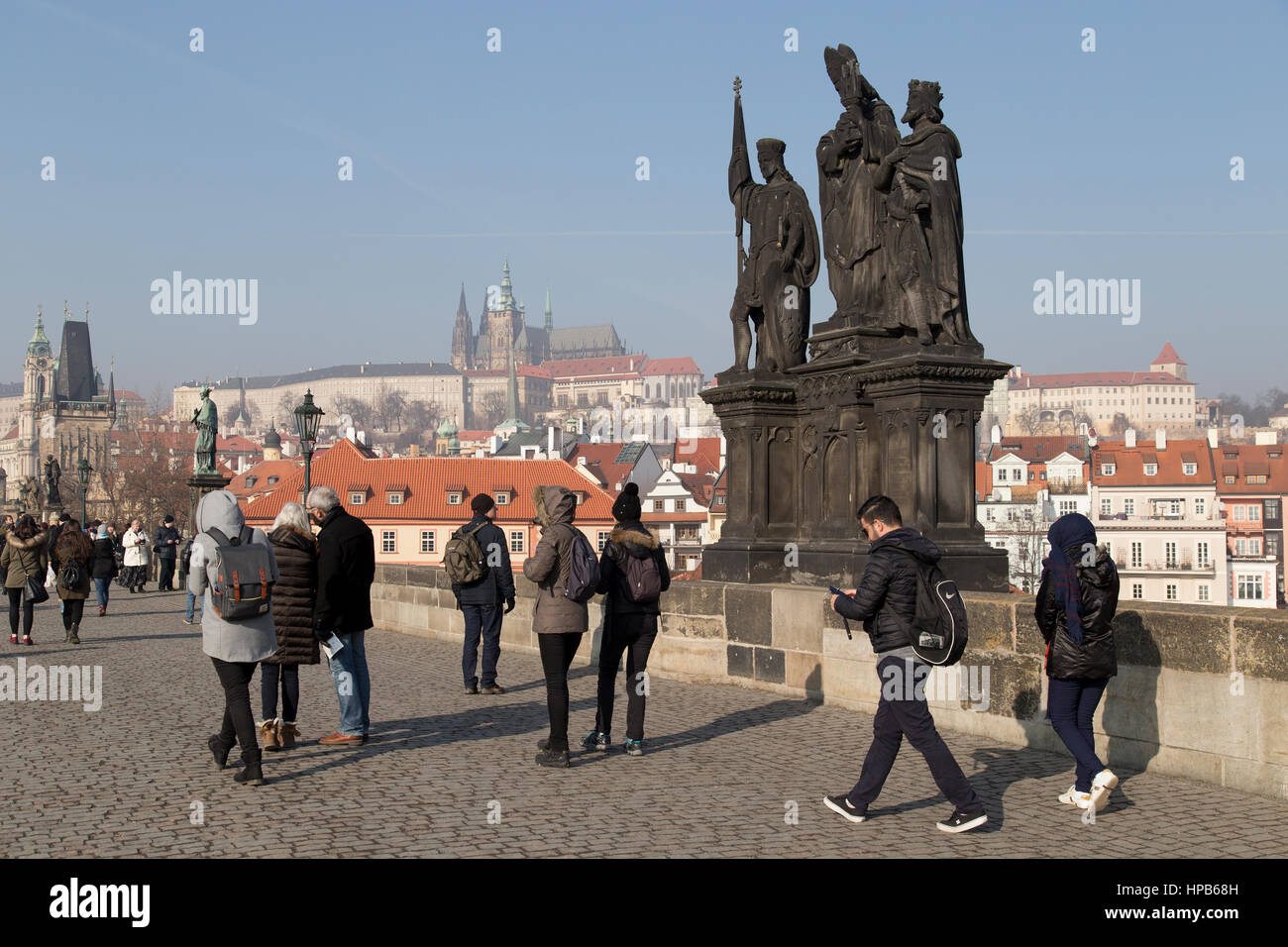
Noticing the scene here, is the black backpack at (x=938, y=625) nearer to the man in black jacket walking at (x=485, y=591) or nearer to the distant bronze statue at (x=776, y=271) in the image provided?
the man in black jacket walking at (x=485, y=591)

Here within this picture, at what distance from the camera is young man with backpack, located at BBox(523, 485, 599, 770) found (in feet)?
25.5

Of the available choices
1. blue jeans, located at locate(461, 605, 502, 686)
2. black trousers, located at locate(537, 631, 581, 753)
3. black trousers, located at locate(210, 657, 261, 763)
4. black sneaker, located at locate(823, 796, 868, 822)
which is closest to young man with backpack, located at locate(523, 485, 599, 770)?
black trousers, located at locate(537, 631, 581, 753)

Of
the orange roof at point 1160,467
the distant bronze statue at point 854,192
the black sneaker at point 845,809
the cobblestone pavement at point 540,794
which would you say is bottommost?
the cobblestone pavement at point 540,794

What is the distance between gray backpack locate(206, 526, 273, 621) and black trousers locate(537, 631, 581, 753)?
1.56m

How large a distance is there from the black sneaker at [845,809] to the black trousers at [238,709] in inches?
117

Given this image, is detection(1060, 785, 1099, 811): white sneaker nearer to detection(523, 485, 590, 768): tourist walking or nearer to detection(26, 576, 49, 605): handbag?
detection(523, 485, 590, 768): tourist walking

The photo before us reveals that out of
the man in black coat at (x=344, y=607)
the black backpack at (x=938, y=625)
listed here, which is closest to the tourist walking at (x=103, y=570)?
the man in black coat at (x=344, y=607)

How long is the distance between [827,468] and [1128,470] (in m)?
66.9

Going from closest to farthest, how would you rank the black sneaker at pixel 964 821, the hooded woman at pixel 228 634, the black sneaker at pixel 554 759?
the black sneaker at pixel 964 821 → the hooded woman at pixel 228 634 → the black sneaker at pixel 554 759

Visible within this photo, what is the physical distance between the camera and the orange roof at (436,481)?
70.8m

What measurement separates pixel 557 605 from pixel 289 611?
1757 millimetres
